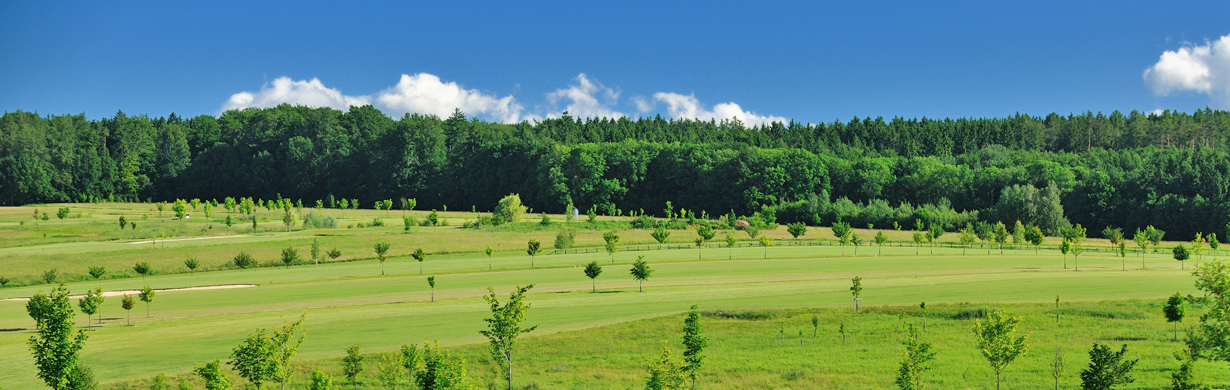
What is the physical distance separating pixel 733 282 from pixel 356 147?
127540 mm

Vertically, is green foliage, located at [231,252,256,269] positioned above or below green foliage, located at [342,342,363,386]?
above

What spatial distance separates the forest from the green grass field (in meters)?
38.8

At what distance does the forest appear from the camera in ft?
406

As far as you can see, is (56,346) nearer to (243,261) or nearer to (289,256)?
(289,256)

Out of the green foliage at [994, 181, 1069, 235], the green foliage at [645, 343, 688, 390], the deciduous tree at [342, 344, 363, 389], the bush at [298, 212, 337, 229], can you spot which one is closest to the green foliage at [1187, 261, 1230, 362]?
the green foliage at [645, 343, 688, 390]

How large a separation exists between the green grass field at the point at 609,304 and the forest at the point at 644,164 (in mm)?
38838

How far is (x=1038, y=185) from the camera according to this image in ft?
429

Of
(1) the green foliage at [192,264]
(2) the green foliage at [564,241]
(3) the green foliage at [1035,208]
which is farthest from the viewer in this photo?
(3) the green foliage at [1035,208]

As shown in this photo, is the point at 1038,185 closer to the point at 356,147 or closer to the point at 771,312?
the point at 771,312

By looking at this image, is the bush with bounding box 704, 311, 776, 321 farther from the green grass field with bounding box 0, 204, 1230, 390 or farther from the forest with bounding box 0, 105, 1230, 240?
the forest with bounding box 0, 105, 1230, 240

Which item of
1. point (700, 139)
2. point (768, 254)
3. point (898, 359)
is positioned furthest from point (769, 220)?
point (898, 359)

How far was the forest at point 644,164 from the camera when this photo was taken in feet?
406

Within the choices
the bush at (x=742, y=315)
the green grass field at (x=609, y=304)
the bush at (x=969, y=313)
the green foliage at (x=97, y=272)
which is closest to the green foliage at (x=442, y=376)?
the green grass field at (x=609, y=304)

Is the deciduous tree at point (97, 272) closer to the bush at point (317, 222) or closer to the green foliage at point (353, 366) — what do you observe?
the bush at point (317, 222)
